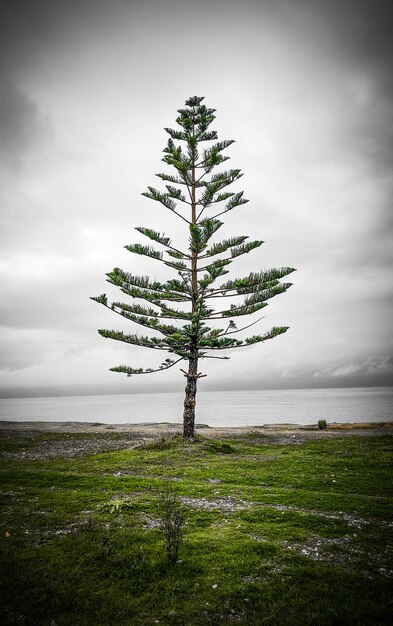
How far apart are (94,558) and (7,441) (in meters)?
15.2

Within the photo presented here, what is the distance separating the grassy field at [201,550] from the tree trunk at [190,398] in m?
5.42

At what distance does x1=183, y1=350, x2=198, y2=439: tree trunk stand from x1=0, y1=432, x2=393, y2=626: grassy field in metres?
5.42

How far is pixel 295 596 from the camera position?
13.1 feet

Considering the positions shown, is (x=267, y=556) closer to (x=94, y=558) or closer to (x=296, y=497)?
(x=94, y=558)

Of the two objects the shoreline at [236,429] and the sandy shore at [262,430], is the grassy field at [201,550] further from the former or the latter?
the shoreline at [236,429]

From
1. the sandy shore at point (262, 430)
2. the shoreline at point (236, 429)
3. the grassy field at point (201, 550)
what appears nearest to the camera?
the grassy field at point (201, 550)

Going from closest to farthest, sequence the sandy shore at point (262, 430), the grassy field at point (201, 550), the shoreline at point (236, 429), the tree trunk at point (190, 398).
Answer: the grassy field at point (201, 550) < the tree trunk at point (190, 398) < the sandy shore at point (262, 430) < the shoreline at point (236, 429)

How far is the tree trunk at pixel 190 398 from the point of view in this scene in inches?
600

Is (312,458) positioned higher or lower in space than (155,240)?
lower

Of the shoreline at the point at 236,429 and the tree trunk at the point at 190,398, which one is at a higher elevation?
the tree trunk at the point at 190,398

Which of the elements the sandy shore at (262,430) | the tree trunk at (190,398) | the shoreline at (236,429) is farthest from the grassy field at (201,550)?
the shoreline at (236,429)

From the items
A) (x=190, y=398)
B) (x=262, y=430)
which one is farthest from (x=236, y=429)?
(x=190, y=398)

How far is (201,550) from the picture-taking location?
5.07m

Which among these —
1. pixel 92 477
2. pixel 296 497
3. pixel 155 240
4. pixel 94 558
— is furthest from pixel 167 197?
pixel 94 558
